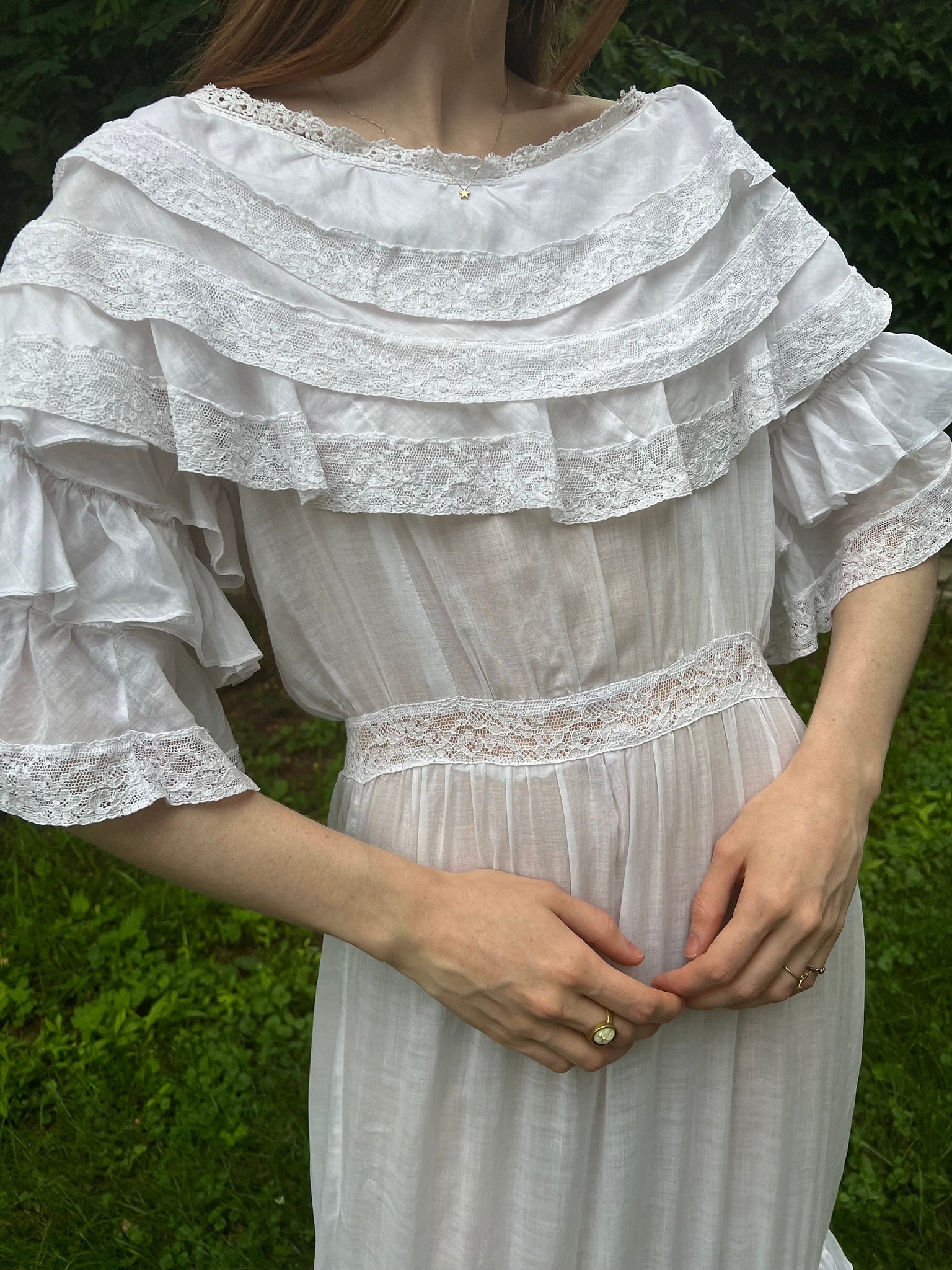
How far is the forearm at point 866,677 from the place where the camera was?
50.3 inches

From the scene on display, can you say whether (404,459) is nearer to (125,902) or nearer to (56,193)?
(56,193)

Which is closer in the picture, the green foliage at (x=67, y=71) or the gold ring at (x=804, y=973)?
the gold ring at (x=804, y=973)

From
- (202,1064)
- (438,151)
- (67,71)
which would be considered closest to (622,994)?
(438,151)

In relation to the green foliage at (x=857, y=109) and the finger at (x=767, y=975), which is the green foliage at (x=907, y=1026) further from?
the green foliage at (x=857, y=109)

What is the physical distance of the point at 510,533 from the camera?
1.17 meters

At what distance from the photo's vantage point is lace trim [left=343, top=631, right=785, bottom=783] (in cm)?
124

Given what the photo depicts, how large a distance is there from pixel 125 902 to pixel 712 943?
102 inches

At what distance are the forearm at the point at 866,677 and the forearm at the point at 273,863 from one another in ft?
1.56

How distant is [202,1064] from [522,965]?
2061 mm

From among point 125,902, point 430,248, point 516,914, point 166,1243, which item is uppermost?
point 430,248

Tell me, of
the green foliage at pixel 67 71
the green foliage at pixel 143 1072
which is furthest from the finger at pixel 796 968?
the green foliage at pixel 67 71

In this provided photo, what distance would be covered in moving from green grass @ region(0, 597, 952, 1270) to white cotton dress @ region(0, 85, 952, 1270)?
1.29 meters

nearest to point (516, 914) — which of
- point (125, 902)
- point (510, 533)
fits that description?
point (510, 533)

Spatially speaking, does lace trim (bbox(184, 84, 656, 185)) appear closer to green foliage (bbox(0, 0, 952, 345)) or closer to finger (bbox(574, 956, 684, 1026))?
finger (bbox(574, 956, 684, 1026))
